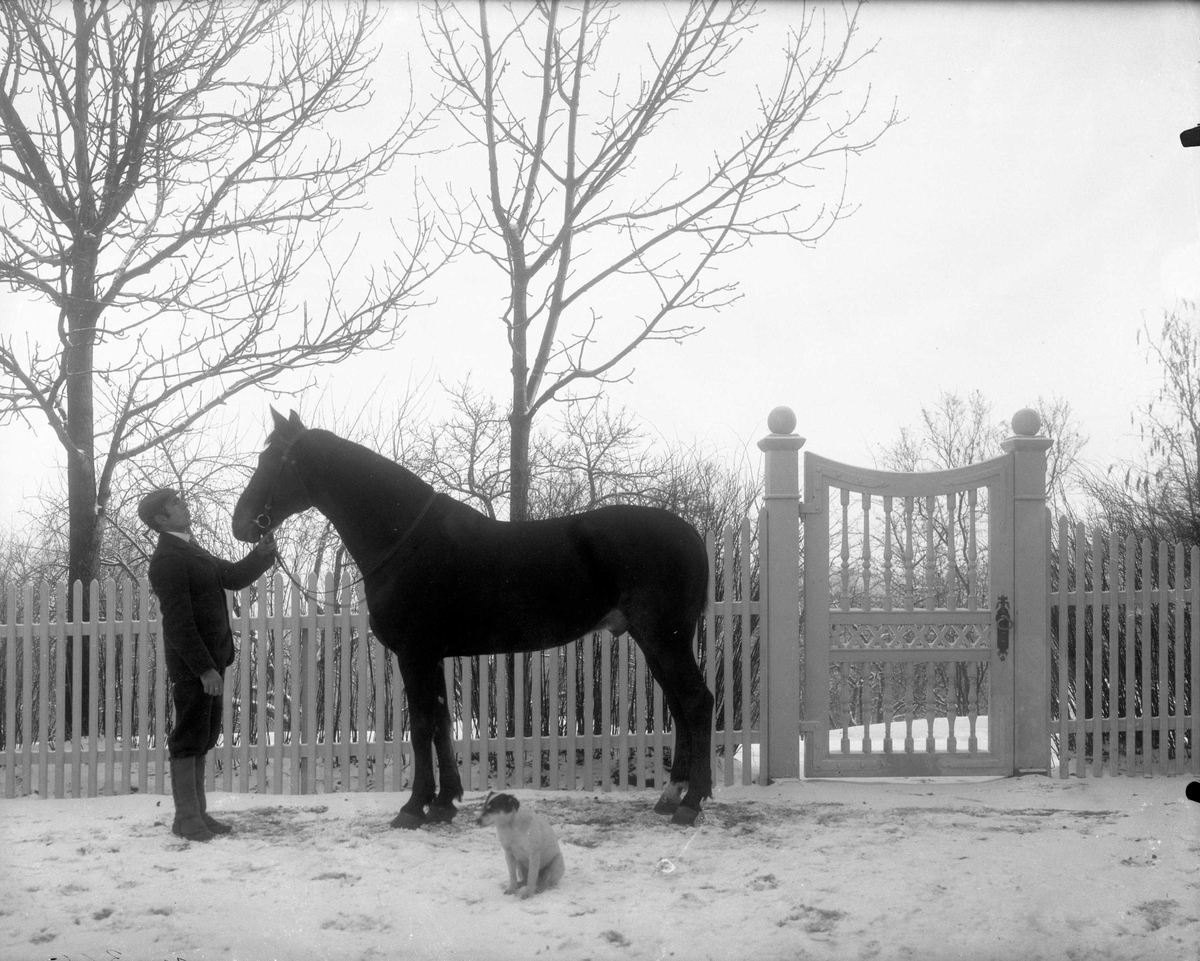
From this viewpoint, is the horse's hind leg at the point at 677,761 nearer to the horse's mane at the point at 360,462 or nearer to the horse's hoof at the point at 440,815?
the horse's hoof at the point at 440,815

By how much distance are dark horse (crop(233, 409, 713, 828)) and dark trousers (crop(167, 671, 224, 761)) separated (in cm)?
75

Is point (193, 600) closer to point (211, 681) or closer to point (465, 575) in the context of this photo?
point (211, 681)

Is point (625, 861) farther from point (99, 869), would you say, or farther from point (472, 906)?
point (99, 869)

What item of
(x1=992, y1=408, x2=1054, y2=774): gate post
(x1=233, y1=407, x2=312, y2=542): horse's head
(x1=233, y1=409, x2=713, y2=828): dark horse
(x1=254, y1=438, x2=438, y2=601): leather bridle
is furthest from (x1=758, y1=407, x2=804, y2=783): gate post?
(x1=233, y1=407, x2=312, y2=542): horse's head

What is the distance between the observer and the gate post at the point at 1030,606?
6.27 meters

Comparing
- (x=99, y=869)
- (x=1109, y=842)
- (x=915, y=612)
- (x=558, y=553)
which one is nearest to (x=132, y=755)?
(x=99, y=869)

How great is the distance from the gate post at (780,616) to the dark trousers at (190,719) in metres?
3.20

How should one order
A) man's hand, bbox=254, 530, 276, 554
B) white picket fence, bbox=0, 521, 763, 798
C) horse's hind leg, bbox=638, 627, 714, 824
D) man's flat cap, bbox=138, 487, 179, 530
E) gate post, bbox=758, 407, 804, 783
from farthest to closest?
gate post, bbox=758, 407, 804, 783, white picket fence, bbox=0, 521, 763, 798, horse's hind leg, bbox=638, 627, 714, 824, man's hand, bbox=254, 530, 276, 554, man's flat cap, bbox=138, 487, 179, 530

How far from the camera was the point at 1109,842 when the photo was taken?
4.66 metres

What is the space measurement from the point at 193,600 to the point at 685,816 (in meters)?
2.62

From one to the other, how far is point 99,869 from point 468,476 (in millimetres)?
Answer: 3272

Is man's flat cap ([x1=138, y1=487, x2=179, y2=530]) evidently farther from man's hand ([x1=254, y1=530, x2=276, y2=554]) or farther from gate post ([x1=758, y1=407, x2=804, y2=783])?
gate post ([x1=758, y1=407, x2=804, y2=783])

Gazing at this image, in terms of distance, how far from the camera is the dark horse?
492 cm

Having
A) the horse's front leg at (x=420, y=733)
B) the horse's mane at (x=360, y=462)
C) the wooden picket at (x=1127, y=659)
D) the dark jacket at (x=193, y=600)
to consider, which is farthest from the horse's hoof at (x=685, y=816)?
the wooden picket at (x=1127, y=659)
